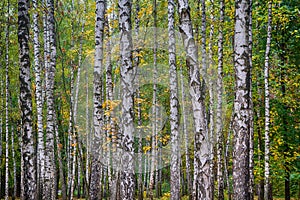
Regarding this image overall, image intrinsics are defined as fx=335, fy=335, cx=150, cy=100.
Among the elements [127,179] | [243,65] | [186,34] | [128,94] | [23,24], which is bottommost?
[127,179]

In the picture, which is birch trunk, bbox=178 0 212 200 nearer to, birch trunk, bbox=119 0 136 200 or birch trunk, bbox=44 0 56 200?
birch trunk, bbox=119 0 136 200

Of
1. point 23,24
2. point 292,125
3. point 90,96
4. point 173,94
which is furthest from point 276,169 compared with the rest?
point 90,96

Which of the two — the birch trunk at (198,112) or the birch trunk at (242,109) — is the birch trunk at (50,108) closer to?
the birch trunk at (198,112)

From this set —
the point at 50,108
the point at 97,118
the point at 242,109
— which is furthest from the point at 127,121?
the point at 50,108

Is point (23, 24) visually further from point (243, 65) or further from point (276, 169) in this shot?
point (276, 169)

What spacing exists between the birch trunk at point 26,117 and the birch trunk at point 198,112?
3.53 meters

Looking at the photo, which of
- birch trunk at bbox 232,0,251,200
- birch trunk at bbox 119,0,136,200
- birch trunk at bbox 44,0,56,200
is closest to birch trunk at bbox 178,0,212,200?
birch trunk at bbox 232,0,251,200

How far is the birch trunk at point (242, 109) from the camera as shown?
6.57m

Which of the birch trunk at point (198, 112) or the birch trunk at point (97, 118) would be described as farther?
the birch trunk at point (97, 118)

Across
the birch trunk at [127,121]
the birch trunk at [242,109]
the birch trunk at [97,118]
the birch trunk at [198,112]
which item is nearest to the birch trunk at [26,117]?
the birch trunk at [127,121]

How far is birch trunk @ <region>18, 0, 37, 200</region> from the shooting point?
23.4ft


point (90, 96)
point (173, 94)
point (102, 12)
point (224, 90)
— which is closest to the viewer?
point (102, 12)

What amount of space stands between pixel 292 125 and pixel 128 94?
35.2 ft

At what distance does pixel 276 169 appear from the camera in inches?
526
